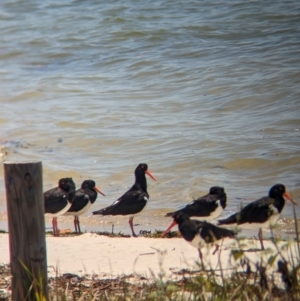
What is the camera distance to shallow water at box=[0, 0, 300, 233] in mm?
12406

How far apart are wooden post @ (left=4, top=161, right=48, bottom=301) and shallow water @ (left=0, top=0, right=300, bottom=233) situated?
4.90 metres

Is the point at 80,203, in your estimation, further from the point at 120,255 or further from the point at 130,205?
the point at 120,255

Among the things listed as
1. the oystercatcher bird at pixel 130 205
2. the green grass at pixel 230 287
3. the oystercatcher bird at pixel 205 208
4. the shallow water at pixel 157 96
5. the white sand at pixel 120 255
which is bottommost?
the green grass at pixel 230 287

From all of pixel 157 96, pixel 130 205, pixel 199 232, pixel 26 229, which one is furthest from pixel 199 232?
pixel 157 96

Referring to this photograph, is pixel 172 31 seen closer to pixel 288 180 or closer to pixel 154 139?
pixel 154 139

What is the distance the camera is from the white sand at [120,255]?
6.79m

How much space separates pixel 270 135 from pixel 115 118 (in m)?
3.31

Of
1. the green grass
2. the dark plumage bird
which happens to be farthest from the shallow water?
the green grass

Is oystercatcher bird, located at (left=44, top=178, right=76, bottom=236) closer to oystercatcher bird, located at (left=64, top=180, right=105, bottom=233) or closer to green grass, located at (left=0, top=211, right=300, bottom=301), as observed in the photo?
oystercatcher bird, located at (left=64, top=180, right=105, bottom=233)

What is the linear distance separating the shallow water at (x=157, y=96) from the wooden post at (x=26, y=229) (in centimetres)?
490

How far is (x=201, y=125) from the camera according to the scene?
48.3ft

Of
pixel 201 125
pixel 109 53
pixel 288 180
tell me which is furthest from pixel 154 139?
Result: pixel 109 53

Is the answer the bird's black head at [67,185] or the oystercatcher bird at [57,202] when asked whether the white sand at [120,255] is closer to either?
the oystercatcher bird at [57,202]

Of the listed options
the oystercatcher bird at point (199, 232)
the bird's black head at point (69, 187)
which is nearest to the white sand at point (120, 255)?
the oystercatcher bird at point (199, 232)
